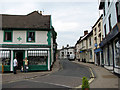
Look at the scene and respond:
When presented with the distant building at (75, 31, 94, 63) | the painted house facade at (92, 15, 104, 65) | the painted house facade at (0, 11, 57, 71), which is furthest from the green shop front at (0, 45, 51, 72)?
the distant building at (75, 31, 94, 63)

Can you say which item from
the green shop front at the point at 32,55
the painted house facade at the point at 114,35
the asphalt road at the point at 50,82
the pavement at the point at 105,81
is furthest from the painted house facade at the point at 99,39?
the asphalt road at the point at 50,82

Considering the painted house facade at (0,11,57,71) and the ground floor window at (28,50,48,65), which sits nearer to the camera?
the painted house facade at (0,11,57,71)

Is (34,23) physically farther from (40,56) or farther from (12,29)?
(40,56)

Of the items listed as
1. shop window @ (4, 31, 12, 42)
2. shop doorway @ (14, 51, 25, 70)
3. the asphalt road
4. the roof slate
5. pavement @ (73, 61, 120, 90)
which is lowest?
the asphalt road

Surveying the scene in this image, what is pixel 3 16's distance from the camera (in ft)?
65.0

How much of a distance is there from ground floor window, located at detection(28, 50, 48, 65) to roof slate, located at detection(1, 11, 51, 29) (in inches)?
126

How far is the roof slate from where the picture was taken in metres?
18.0

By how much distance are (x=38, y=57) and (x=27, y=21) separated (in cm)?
524

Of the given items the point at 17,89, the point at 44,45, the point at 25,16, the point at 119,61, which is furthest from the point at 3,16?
the point at 119,61

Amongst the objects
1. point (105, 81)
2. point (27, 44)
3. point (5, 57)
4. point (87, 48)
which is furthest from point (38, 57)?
point (87, 48)

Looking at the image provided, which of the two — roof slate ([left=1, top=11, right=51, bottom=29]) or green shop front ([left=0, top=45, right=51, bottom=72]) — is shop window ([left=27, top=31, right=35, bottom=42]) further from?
green shop front ([left=0, top=45, right=51, bottom=72])

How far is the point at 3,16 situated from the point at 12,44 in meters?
4.97

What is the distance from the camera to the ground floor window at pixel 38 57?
17547 mm

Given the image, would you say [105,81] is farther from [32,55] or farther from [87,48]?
[87,48]
